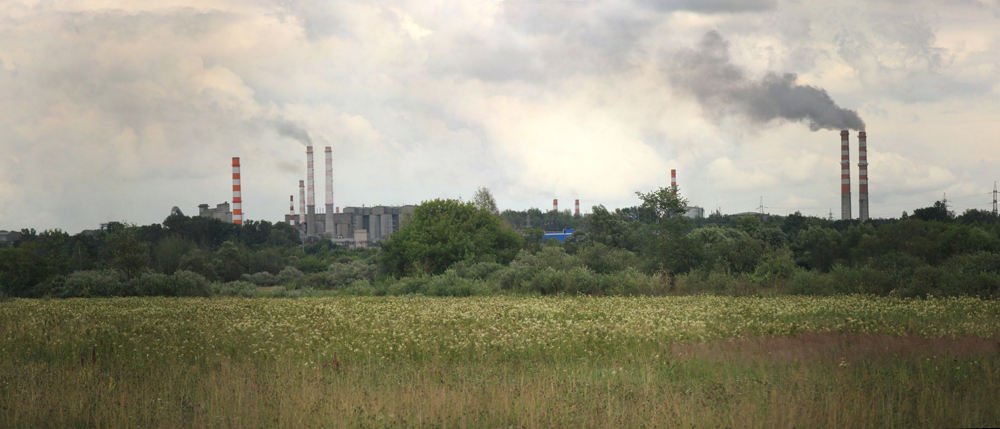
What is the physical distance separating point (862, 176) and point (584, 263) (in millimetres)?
58925

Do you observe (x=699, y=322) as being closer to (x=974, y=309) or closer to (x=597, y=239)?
(x=974, y=309)

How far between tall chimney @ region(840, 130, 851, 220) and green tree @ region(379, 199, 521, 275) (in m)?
46.5

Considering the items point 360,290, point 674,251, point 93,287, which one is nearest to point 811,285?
point 674,251

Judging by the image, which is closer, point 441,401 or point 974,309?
point 441,401

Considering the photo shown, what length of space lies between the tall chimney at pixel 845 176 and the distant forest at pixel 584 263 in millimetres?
9063

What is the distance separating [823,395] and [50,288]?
42.7 m

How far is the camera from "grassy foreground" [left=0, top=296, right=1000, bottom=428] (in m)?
9.56

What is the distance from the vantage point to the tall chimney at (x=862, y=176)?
3167 inches

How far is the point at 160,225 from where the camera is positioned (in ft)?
327

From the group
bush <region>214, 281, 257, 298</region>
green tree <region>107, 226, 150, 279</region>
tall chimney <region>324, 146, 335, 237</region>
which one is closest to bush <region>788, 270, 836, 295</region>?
bush <region>214, 281, 257, 298</region>

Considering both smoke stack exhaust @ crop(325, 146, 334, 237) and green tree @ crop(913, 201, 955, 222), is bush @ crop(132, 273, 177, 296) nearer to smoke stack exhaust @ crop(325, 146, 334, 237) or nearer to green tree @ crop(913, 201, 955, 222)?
green tree @ crop(913, 201, 955, 222)

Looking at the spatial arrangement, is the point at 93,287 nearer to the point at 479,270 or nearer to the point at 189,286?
the point at 189,286

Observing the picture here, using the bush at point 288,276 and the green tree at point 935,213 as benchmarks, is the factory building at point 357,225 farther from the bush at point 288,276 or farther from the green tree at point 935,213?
the green tree at point 935,213

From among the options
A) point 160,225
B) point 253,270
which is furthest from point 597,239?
point 160,225
